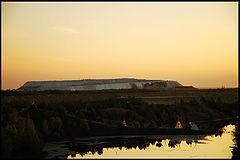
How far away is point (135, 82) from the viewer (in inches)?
2119

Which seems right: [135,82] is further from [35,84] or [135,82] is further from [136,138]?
[136,138]

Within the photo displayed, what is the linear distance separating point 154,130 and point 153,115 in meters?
7.51

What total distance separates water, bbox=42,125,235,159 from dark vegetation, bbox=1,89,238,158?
4.49ft

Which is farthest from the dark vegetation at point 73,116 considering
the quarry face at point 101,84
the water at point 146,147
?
the quarry face at point 101,84

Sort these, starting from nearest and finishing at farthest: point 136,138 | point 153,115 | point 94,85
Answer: point 136,138, point 153,115, point 94,85

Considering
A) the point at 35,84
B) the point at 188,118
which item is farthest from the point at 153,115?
the point at 35,84

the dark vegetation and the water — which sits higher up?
the dark vegetation

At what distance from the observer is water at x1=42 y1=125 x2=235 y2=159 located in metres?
18.0

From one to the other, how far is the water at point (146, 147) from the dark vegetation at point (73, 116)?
1.37 metres

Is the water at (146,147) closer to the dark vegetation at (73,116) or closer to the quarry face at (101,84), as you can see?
the dark vegetation at (73,116)

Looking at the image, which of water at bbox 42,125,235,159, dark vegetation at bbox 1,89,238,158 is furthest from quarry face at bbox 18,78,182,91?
water at bbox 42,125,235,159

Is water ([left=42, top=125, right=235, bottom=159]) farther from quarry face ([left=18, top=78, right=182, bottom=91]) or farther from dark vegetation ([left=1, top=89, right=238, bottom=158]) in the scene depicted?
quarry face ([left=18, top=78, right=182, bottom=91])

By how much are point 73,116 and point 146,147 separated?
818 cm

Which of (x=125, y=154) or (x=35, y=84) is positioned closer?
(x=125, y=154)
